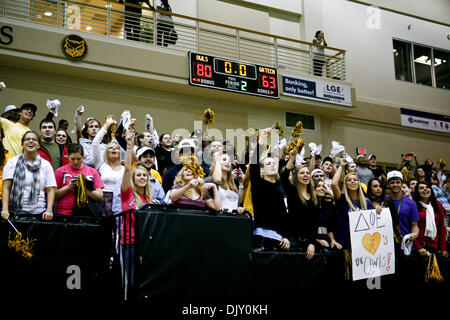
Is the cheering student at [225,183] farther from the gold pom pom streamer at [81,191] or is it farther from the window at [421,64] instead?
the window at [421,64]

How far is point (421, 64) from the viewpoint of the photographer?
1636 centimetres

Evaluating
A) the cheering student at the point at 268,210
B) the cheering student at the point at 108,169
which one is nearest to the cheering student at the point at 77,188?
the cheering student at the point at 108,169

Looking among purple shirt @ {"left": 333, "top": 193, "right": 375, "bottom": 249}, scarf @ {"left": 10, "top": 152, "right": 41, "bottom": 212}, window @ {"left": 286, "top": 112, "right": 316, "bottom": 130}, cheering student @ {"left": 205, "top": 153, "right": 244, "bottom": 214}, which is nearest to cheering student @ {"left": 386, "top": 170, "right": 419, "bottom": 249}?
purple shirt @ {"left": 333, "top": 193, "right": 375, "bottom": 249}

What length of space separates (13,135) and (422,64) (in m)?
14.1

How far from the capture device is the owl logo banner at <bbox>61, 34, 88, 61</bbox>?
→ 385 inches

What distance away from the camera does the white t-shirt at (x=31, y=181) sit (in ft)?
15.3

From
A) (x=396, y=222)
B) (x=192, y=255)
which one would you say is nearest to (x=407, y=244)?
(x=396, y=222)

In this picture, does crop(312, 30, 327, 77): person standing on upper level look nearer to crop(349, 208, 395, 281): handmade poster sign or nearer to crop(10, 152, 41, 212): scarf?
crop(349, 208, 395, 281): handmade poster sign

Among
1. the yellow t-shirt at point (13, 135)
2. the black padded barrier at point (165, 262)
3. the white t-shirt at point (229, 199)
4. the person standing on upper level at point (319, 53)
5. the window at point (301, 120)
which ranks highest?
the person standing on upper level at point (319, 53)

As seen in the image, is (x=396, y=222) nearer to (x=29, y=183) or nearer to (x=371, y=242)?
(x=371, y=242)

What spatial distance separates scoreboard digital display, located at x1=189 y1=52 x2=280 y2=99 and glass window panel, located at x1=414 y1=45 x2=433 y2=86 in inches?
274

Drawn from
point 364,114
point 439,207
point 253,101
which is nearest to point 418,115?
point 364,114

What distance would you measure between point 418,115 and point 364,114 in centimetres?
217

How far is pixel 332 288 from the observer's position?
17.3ft
